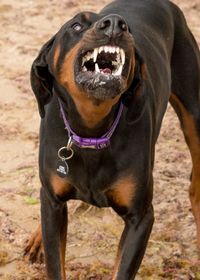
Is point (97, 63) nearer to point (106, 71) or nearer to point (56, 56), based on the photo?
point (106, 71)

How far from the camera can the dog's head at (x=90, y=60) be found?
3.63 meters

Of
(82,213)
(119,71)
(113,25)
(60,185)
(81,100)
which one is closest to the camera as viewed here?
(113,25)

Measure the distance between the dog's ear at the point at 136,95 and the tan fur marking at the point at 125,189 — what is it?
321 mm

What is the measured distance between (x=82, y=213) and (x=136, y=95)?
1.64 meters

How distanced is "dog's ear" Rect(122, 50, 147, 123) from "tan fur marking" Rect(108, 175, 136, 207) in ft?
1.05

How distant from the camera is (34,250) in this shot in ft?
16.1

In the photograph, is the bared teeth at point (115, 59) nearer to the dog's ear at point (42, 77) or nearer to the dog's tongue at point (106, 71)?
the dog's tongue at point (106, 71)

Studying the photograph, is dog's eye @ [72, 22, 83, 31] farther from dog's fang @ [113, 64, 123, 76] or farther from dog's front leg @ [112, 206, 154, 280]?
dog's front leg @ [112, 206, 154, 280]

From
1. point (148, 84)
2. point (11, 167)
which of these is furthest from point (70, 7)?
point (148, 84)

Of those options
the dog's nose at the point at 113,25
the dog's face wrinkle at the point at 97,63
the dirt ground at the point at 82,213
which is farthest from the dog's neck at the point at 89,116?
the dirt ground at the point at 82,213

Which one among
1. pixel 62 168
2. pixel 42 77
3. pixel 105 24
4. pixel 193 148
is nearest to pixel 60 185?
pixel 62 168

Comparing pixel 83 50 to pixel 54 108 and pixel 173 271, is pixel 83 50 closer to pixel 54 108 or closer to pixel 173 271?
pixel 54 108

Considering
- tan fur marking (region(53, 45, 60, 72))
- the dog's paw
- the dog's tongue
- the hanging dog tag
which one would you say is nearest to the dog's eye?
tan fur marking (region(53, 45, 60, 72))

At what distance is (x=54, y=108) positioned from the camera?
414cm
